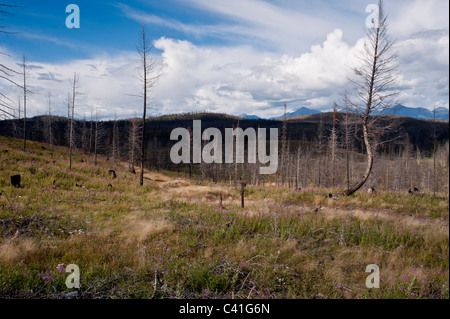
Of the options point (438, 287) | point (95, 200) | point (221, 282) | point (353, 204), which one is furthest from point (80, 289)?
point (353, 204)

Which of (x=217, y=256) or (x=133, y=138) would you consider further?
(x=133, y=138)

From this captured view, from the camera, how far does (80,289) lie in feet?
12.9

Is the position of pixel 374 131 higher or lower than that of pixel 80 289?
higher

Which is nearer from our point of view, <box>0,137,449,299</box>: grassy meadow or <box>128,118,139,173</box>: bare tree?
<box>0,137,449,299</box>: grassy meadow

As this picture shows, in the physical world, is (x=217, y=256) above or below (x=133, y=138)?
below

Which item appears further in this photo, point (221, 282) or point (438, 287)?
point (221, 282)

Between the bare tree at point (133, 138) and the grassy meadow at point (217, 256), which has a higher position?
the bare tree at point (133, 138)

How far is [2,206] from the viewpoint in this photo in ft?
29.1

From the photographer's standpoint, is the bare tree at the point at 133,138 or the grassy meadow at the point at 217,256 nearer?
the grassy meadow at the point at 217,256

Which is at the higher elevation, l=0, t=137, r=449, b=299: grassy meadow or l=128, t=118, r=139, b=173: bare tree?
l=128, t=118, r=139, b=173: bare tree
